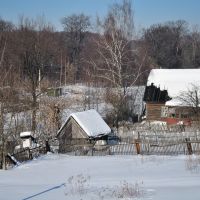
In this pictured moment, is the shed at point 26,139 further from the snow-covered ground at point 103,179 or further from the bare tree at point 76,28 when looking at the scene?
the bare tree at point 76,28

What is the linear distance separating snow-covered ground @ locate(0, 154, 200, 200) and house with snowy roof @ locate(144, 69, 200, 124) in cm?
1605

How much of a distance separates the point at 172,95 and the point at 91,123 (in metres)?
13.1

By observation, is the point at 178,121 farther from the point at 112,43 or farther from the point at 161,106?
the point at 112,43

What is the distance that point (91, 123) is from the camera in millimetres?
23734

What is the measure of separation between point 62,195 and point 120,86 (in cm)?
2563

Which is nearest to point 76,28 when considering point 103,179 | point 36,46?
point 36,46

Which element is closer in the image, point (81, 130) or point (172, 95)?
point (81, 130)

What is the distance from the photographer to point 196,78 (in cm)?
3688

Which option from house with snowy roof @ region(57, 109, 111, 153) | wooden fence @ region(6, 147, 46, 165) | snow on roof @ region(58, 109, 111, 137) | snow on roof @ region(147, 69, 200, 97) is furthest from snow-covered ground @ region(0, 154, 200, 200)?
snow on roof @ region(147, 69, 200, 97)

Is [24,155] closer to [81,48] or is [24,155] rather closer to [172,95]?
[172,95]

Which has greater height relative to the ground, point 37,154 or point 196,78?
point 196,78

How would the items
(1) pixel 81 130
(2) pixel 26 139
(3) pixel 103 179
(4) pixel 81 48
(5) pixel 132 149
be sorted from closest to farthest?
(3) pixel 103 179 < (5) pixel 132 149 < (2) pixel 26 139 < (1) pixel 81 130 < (4) pixel 81 48

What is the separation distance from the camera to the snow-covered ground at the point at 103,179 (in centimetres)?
910

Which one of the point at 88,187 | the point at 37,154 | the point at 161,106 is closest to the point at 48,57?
the point at 161,106
